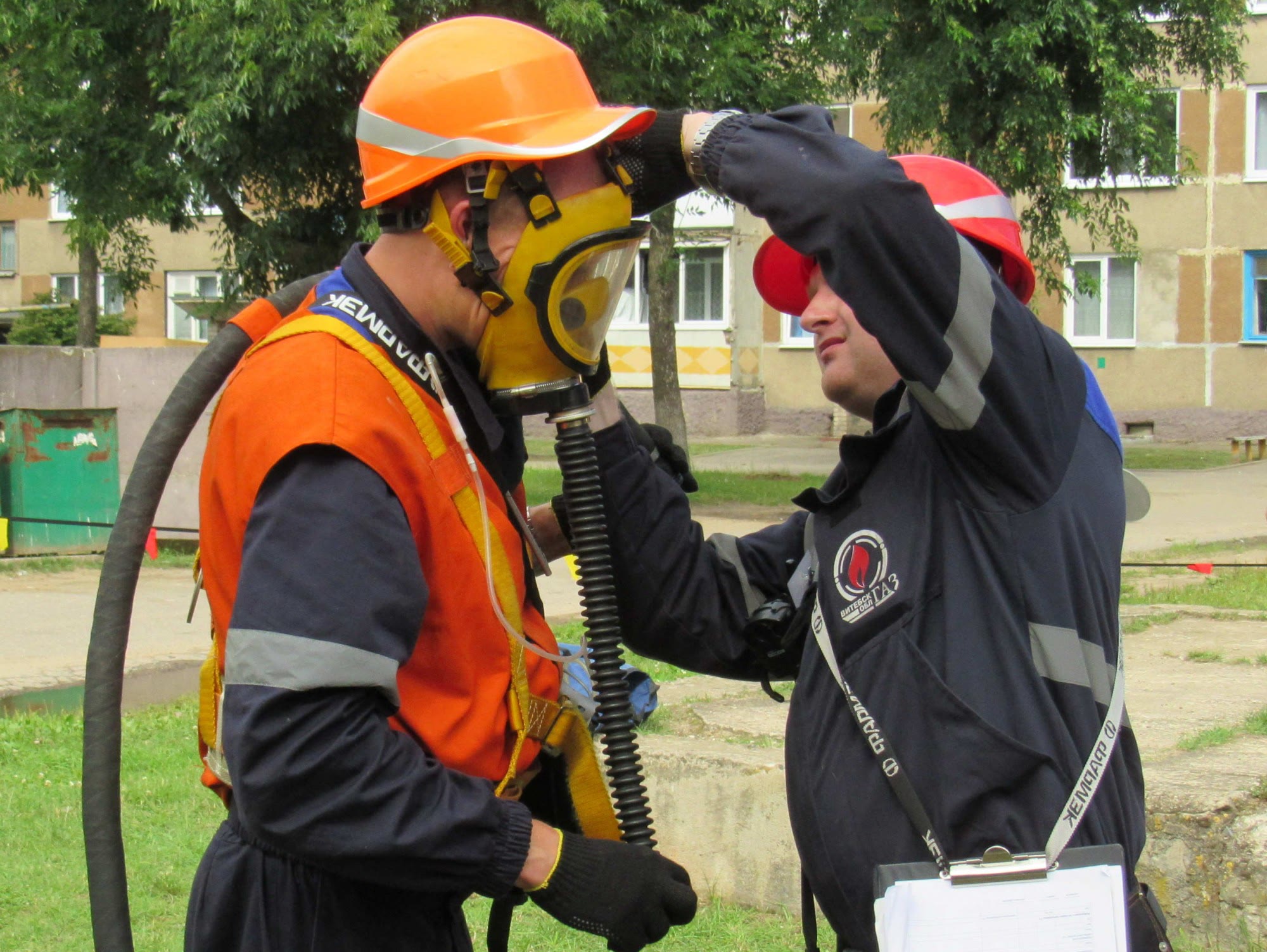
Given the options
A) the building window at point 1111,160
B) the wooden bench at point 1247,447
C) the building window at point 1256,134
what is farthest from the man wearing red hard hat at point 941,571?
the building window at point 1256,134

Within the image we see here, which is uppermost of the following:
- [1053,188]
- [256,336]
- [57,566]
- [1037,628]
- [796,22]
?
[796,22]

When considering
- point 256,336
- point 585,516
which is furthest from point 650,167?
point 256,336

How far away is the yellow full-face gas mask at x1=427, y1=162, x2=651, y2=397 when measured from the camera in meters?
2.15

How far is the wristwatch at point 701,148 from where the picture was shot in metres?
2.20

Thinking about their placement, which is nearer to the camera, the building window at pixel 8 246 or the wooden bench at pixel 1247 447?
the wooden bench at pixel 1247 447

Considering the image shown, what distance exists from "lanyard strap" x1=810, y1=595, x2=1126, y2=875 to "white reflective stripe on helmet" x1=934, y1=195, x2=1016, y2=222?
86cm

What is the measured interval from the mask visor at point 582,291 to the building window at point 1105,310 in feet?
83.2

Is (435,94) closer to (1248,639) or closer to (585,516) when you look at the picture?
(585,516)

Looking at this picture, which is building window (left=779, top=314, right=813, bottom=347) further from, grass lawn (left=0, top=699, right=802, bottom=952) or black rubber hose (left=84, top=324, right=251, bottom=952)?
black rubber hose (left=84, top=324, right=251, bottom=952)

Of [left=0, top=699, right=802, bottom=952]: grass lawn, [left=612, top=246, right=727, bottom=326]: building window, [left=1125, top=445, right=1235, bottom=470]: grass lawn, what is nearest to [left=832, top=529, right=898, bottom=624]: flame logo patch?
[left=0, top=699, right=802, bottom=952]: grass lawn

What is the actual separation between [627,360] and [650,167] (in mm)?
27820

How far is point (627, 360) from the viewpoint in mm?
30078

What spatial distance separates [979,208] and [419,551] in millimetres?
1211

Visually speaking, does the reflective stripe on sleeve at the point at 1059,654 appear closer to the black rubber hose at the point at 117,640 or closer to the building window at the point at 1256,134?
the black rubber hose at the point at 117,640
